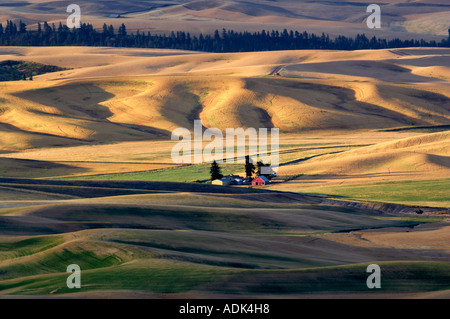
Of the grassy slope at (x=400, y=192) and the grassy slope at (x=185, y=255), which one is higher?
the grassy slope at (x=185, y=255)

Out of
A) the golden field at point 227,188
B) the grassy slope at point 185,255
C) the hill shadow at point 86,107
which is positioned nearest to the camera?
the grassy slope at point 185,255

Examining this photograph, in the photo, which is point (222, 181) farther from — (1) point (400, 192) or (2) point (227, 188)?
(1) point (400, 192)

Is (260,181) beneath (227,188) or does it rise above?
beneath

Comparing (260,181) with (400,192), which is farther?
(260,181)

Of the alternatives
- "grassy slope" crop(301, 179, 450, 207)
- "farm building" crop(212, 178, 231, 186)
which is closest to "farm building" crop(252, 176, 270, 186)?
"farm building" crop(212, 178, 231, 186)

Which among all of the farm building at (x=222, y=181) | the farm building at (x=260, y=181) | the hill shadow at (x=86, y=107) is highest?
the hill shadow at (x=86, y=107)

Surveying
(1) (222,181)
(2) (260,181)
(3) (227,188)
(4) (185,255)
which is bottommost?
(2) (260,181)

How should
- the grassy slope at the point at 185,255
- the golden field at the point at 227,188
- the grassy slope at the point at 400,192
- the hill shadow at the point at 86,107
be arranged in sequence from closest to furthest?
the grassy slope at the point at 185,255
the golden field at the point at 227,188
the grassy slope at the point at 400,192
the hill shadow at the point at 86,107

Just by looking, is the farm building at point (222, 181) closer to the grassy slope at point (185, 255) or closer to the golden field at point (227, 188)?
the golden field at point (227, 188)

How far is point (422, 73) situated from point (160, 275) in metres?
136

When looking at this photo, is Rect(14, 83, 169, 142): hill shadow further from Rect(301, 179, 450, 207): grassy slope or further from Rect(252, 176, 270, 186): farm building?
Rect(301, 179, 450, 207): grassy slope

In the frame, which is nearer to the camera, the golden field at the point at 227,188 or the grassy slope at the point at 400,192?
the golden field at the point at 227,188

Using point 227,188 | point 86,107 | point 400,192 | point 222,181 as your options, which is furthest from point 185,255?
point 86,107

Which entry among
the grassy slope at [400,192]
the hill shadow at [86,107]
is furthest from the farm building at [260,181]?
the hill shadow at [86,107]
